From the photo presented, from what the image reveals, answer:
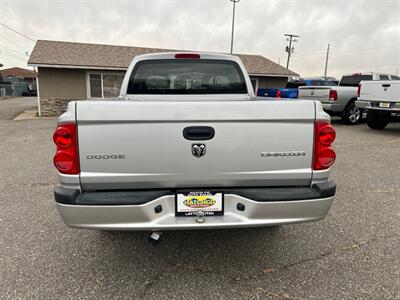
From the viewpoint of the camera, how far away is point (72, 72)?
16.2 metres

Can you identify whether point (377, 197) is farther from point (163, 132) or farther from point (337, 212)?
point (163, 132)

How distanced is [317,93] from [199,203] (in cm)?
1131

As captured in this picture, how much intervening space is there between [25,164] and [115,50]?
15014 mm

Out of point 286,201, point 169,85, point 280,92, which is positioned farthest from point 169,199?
point 280,92

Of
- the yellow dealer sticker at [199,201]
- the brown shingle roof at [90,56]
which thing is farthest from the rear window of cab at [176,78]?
the brown shingle roof at [90,56]

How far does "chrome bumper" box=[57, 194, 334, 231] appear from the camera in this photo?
212 centimetres

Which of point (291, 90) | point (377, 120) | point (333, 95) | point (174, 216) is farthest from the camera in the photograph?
point (291, 90)

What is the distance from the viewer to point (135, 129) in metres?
2.09

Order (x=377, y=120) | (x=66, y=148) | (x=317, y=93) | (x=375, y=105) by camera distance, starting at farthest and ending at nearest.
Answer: (x=317, y=93) → (x=377, y=120) → (x=375, y=105) → (x=66, y=148)

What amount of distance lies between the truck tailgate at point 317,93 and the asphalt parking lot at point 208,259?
8.46 m

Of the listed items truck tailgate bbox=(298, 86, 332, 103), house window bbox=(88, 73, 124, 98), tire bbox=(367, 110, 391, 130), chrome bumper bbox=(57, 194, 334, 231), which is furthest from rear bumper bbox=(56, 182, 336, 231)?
house window bbox=(88, 73, 124, 98)

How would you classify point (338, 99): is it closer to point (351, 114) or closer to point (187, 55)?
point (351, 114)

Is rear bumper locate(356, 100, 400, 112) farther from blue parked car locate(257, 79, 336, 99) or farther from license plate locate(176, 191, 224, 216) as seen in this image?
license plate locate(176, 191, 224, 216)

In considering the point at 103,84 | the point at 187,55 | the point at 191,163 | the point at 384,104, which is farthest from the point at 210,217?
the point at 103,84
